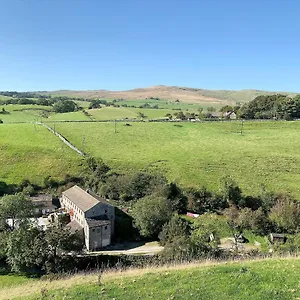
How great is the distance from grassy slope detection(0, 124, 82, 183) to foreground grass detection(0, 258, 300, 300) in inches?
2040

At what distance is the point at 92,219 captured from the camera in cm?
4719

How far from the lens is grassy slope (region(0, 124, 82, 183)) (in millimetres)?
66250

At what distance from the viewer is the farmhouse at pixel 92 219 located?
4528 cm

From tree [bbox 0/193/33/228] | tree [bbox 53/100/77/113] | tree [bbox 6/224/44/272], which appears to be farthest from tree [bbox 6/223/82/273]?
tree [bbox 53/100/77/113]

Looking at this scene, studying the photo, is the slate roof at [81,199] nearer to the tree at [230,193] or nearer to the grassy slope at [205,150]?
the grassy slope at [205,150]

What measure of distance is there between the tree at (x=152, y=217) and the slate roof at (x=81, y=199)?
6893 mm

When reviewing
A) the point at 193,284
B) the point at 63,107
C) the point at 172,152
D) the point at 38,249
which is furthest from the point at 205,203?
the point at 63,107

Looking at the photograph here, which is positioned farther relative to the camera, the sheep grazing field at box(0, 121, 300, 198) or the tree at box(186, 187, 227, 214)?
the sheep grazing field at box(0, 121, 300, 198)

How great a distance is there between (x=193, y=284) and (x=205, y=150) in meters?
64.1

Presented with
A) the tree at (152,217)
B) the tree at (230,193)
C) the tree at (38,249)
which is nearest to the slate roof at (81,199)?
the tree at (152,217)

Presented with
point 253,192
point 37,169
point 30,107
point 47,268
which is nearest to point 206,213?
point 253,192

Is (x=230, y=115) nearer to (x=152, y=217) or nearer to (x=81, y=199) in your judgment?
(x=152, y=217)

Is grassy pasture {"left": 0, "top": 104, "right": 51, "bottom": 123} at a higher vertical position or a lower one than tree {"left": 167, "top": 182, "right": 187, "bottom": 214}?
higher

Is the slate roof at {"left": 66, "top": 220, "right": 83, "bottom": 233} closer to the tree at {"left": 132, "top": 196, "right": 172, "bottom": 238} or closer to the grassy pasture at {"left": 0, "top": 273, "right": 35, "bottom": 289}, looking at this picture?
the tree at {"left": 132, "top": 196, "right": 172, "bottom": 238}
